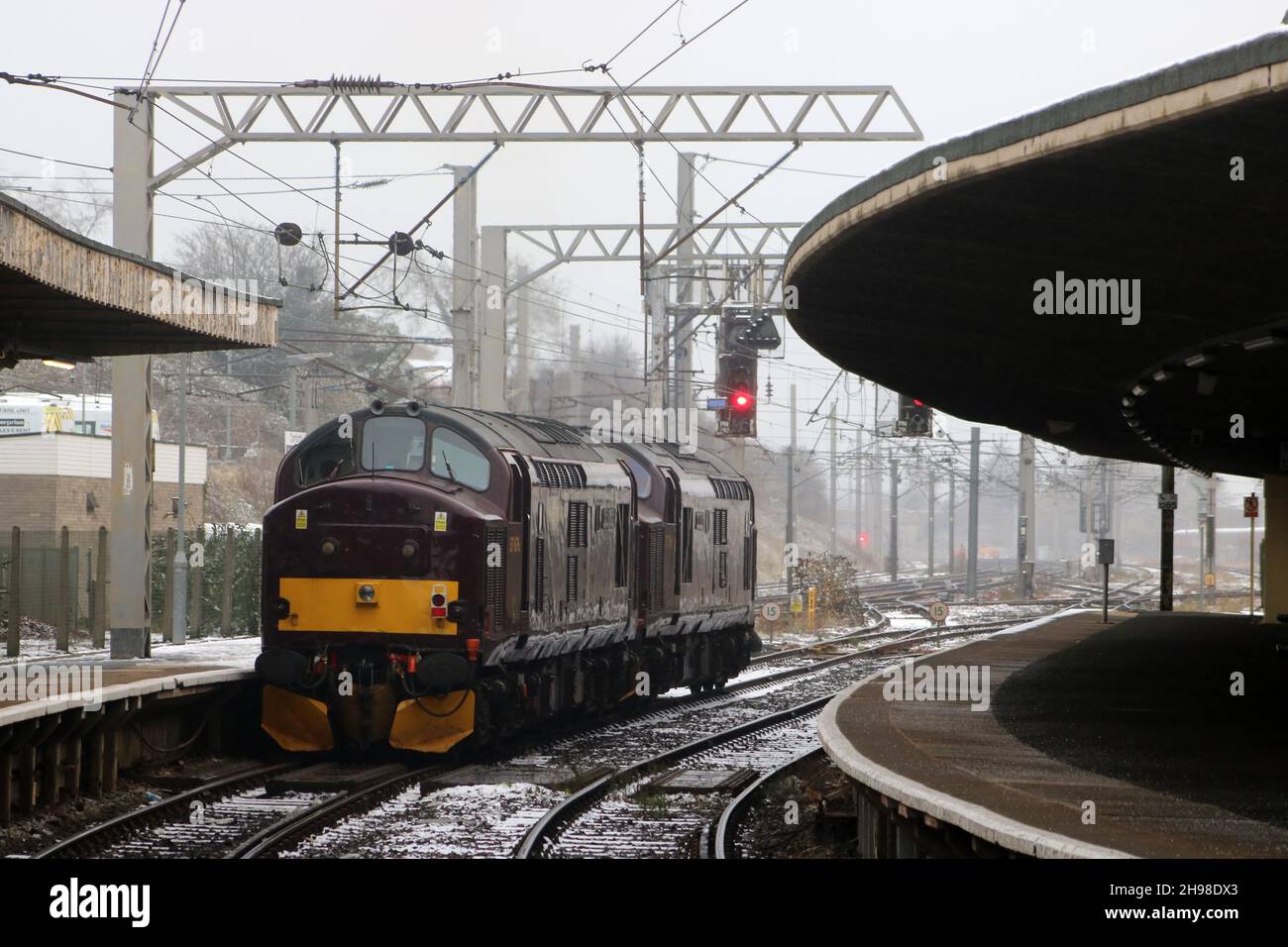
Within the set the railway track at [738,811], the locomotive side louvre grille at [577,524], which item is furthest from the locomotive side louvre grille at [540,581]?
the railway track at [738,811]

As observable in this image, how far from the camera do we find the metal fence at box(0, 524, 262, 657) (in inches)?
1113

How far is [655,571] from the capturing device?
21.6m

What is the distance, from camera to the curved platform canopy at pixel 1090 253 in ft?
22.5

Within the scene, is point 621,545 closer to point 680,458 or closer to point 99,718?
point 680,458

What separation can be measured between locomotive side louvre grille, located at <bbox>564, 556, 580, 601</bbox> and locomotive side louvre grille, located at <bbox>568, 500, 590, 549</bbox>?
17cm

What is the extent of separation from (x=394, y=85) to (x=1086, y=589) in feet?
151

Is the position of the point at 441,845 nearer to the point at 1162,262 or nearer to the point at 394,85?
the point at 1162,262

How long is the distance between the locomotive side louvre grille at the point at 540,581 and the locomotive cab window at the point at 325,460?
215cm

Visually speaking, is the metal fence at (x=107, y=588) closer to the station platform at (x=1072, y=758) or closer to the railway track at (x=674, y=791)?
the railway track at (x=674, y=791)

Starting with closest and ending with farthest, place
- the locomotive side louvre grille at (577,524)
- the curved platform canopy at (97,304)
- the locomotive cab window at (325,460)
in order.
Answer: the curved platform canopy at (97,304), the locomotive cab window at (325,460), the locomotive side louvre grille at (577,524)

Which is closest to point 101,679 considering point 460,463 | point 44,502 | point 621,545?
point 460,463

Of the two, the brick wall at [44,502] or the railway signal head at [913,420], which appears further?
the brick wall at [44,502]
